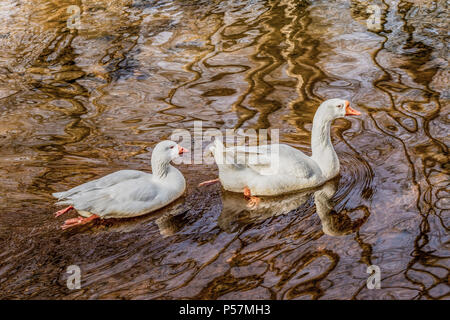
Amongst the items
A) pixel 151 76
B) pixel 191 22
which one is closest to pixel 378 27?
pixel 191 22

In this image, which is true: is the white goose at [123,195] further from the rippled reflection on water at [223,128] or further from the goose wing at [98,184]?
the rippled reflection on water at [223,128]

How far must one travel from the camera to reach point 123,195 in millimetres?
5125

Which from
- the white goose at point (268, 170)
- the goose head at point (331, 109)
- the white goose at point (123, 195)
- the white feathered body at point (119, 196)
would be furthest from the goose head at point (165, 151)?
the goose head at point (331, 109)

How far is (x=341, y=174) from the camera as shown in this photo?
5902mm

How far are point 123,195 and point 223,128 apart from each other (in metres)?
2.10

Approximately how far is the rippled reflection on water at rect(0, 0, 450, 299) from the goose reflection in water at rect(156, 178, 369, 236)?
21mm

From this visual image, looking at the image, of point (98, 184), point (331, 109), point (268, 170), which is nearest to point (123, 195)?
point (98, 184)

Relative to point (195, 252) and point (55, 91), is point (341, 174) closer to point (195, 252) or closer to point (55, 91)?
point (195, 252)

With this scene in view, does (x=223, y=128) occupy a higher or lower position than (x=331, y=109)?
lower

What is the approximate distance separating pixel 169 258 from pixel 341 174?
2278mm

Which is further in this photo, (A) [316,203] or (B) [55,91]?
(B) [55,91]

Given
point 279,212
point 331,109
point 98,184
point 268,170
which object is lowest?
point 279,212

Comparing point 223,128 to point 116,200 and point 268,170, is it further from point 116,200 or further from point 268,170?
point 116,200
